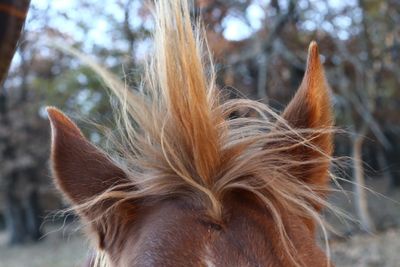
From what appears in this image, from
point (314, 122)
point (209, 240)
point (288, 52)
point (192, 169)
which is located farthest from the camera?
point (288, 52)

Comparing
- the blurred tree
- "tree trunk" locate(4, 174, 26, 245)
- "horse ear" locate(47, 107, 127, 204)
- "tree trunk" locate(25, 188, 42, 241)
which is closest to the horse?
"horse ear" locate(47, 107, 127, 204)

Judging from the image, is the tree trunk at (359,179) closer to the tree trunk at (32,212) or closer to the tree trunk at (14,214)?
the tree trunk at (14,214)

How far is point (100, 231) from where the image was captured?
72.6 inches

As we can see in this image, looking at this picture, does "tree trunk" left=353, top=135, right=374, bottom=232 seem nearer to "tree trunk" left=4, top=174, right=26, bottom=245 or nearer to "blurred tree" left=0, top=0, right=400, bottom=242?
"blurred tree" left=0, top=0, right=400, bottom=242

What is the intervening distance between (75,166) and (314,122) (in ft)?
2.47

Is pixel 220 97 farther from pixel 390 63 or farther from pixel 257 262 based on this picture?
pixel 390 63

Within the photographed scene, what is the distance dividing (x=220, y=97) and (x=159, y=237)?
60cm

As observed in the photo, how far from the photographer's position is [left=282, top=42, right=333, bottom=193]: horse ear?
1.91 metres

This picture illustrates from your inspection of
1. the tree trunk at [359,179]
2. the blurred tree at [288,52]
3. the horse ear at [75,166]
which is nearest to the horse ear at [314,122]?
the tree trunk at [359,179]

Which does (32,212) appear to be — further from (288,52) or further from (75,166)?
(75,166)

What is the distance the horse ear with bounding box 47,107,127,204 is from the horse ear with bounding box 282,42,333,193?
0.57m

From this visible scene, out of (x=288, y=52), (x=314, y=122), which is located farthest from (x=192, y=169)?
(x=288, y=52)

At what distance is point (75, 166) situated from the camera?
1789mm

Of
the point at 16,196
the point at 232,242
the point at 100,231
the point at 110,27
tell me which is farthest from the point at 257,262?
the point at 16,196
